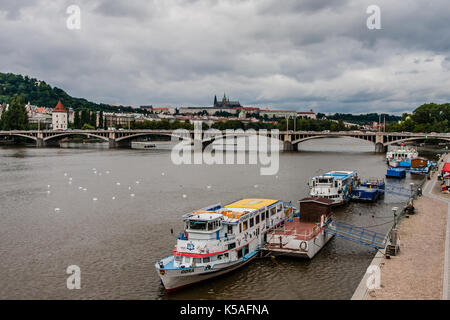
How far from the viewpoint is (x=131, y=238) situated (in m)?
30.5

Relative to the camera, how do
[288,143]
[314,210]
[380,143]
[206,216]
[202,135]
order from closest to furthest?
[206,216]
[314,210]
[380,143]
[288,143]
[202,135]

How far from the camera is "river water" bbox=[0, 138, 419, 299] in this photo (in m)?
21.8

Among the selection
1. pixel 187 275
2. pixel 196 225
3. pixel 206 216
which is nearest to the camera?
pixel 187 275

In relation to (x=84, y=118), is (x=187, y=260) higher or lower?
lower

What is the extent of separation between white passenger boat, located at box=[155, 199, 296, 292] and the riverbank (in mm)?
7319

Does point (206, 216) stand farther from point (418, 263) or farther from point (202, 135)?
point (202, 135)

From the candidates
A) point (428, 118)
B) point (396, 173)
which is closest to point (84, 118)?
point (428, 118)

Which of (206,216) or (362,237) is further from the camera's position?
(362,237)

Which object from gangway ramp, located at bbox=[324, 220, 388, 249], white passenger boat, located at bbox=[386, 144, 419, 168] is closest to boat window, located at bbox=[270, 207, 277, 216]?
gangway ramp, located at bbox=[324, 220, 388, 249]

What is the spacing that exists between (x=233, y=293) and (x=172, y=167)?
195 ft

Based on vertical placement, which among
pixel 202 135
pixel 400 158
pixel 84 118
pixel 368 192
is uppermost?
pixel 84 118

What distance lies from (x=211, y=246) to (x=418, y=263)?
35.1 ft

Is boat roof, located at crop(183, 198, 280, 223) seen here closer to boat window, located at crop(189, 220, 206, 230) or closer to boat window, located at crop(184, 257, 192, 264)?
boat window, located at crop(189, 220, 206, 230)

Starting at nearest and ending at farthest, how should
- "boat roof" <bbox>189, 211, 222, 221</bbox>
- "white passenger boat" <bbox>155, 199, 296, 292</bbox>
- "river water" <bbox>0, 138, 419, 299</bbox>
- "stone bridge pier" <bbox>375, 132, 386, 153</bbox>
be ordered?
"white passenger boat" <bbox>155, 199, 296, 292</bbox> < "river water" <bbox>0, 138, 419, 299</bbox> < "boat roof" <bbox>189, 211, 222, 221</bbox> < "stone bridge pier" <bbox>375, 132, 386, 153</bbox>
